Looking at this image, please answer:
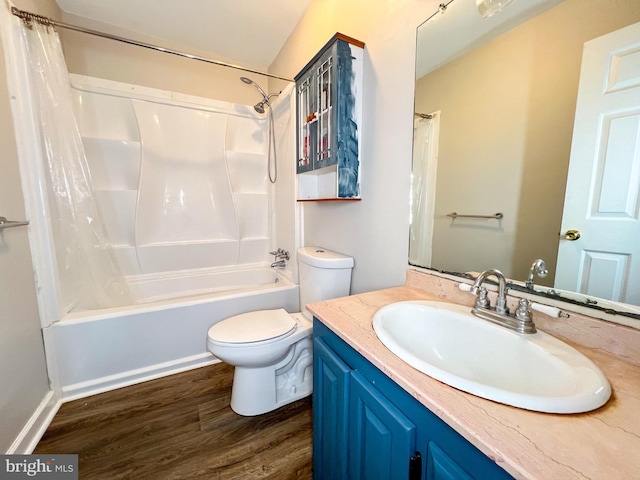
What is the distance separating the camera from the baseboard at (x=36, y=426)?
1092 millimetres

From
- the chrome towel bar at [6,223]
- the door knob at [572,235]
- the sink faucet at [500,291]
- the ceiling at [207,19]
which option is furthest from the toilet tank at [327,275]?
the ceiling at [207,19]

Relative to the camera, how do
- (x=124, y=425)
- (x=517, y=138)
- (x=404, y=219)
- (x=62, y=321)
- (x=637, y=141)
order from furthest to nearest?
(x=62, y=321), (x=124, y=425), (x=404, y=219), (x=517, y=138), (x=637, y=141)

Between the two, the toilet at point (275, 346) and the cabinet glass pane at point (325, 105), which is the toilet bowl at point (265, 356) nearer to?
the toilet at point (275, 346)

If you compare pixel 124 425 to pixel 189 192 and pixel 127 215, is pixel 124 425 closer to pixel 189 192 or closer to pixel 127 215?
pixel 127 215

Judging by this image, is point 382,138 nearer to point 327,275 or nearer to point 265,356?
point 327,275

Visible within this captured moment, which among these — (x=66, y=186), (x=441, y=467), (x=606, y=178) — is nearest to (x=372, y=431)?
(x=441, y=467)

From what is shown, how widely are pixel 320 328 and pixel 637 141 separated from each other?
3.21 feet

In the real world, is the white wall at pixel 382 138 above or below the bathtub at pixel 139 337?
above

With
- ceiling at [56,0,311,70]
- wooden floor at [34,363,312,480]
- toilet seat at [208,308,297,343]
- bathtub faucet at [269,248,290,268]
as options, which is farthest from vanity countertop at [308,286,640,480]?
ceiling at [56,0,311,70]

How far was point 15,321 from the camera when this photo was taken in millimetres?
1133

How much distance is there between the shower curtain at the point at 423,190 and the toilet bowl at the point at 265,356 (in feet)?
2.46

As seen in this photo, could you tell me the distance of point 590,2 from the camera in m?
0.67

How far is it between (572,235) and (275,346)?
1.22m

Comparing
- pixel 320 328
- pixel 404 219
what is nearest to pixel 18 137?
pixel 320 328
